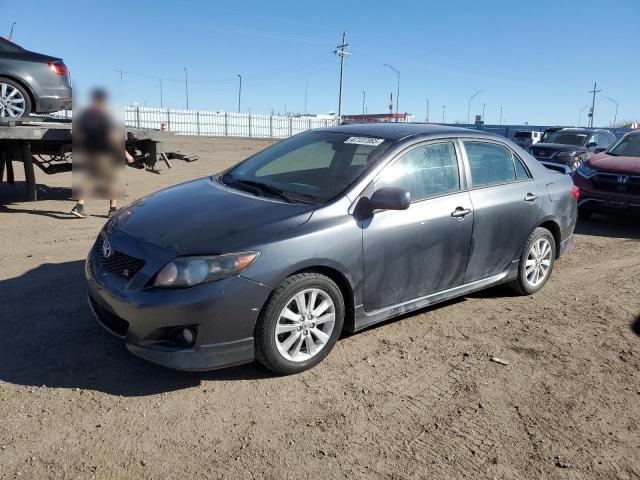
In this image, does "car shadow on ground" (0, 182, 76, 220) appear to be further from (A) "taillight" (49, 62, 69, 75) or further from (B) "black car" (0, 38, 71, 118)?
(A) "taillight" (49, 62, 69, 75)

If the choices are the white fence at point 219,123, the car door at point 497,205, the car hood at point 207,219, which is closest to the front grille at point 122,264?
→ the car hood at point 207,219

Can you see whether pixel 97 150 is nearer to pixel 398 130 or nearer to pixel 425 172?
pixel 398 130

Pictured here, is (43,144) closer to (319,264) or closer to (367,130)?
(367,130)

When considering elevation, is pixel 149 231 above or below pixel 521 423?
above

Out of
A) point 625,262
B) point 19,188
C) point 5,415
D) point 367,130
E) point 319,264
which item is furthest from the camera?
point 19,188

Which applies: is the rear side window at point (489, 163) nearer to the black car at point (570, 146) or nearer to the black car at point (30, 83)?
the black car at point (30, 83)

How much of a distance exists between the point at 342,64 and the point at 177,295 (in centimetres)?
5547

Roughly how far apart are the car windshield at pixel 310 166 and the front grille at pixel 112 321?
54.6 inches

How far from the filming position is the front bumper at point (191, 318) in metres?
3.18

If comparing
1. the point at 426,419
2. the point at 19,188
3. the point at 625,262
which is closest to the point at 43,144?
the point at 19,188

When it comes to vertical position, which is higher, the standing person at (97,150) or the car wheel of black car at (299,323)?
the standing person at (97,150)

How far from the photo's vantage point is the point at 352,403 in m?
3.34

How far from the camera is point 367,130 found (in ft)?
15.7

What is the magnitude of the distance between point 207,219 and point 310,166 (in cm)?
130
